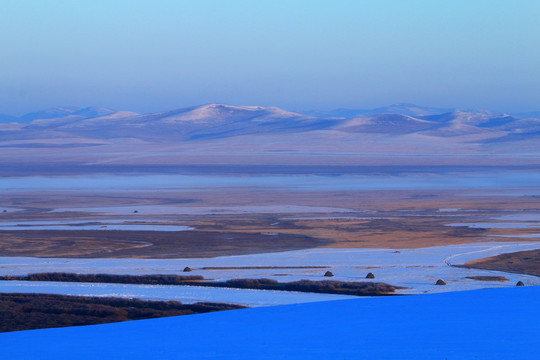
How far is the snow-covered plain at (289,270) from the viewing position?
444 inches

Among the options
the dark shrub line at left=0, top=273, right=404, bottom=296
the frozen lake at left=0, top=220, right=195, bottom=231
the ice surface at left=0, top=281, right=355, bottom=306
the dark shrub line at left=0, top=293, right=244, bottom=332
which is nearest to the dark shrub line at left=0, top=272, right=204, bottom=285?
the dark shrub line at left=0, top=273, right=404, bottom=296

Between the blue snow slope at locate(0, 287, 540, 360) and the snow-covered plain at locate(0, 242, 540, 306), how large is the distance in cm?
316

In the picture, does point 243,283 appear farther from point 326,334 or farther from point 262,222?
point 262,222

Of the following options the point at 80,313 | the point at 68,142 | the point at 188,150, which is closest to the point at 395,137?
the point at 188,150

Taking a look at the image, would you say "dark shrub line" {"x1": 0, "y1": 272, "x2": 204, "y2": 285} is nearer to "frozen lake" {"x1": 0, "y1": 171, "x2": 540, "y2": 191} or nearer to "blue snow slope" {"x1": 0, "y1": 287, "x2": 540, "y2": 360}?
"blue snow slope" {"x1": 0, "y1": 287, "x2": 540, "y2": 360}

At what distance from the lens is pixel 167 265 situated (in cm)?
1529

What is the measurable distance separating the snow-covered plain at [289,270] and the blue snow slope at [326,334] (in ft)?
10.4

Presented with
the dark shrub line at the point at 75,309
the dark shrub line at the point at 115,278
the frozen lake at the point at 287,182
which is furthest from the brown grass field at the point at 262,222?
the dark shrub line at the point at 75,309

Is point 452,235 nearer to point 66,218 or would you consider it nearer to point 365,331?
point 66,218

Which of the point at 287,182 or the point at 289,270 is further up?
the point at 287,182

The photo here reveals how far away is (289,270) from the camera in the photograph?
14.5 meters

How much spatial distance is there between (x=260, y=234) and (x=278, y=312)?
1387 cm

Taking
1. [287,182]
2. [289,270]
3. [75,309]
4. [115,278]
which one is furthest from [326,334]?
[287,182]

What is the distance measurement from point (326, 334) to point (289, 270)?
829 cm
